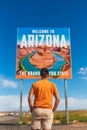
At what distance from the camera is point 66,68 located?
18281 millimetres

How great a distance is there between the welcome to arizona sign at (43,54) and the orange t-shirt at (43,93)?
9.93m

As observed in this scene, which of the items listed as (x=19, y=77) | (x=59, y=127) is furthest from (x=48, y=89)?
(x=19, y=77)

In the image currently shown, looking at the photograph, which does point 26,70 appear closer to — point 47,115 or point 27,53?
point 27,53

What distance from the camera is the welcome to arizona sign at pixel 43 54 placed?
18188 millimetres

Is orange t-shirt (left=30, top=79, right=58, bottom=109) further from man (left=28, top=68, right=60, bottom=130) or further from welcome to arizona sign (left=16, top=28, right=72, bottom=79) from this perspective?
welcome to arizona sign (left=16, top=28, right=72, bottom=79)

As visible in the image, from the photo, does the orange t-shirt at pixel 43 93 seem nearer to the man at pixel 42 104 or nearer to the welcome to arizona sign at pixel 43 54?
the man at pixel 42 104

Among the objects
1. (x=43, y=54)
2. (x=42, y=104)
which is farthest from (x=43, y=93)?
(x=43, y=54)

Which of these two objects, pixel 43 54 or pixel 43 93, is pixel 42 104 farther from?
pixel 43 54

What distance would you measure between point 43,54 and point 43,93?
10316 mm

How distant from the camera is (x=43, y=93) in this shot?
807cm

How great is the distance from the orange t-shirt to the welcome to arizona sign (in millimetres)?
9927

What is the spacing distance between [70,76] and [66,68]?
0.42 metres

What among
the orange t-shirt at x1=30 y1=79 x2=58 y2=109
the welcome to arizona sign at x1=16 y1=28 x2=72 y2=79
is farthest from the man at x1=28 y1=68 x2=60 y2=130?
the welcome to arizona sign at x1=16 y1=28 x2=72 y2=79

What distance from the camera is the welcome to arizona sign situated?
1819 centimetres
